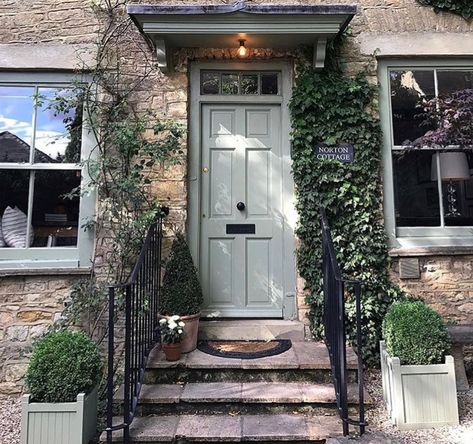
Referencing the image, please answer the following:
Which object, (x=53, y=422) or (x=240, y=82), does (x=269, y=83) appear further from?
(x=53, y=422)

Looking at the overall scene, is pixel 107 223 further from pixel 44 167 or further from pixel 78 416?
pixel 78 416

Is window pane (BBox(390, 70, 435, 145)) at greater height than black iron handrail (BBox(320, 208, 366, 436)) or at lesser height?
greater

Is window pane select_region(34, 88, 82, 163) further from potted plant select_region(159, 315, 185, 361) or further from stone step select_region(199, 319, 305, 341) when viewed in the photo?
stone step select_region(199, 319, 305, 341)

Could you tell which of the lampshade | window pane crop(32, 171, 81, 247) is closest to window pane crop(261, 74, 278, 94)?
the lampshade

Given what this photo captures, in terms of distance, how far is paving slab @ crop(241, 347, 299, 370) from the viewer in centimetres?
317

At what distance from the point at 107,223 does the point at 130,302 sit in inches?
57.7

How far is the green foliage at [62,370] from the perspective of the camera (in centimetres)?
268

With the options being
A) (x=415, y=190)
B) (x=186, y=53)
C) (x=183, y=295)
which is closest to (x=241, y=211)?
(x=183, y=295)

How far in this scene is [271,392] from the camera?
118 inches

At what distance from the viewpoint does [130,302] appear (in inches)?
108

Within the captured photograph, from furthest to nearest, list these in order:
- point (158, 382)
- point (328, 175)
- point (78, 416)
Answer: point (328, 175) → point (158, 382) → point (78, 416)

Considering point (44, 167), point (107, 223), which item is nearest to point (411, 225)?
point (107, 223)

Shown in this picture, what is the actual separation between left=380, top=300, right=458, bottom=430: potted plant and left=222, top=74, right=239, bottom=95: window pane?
2.81 meters

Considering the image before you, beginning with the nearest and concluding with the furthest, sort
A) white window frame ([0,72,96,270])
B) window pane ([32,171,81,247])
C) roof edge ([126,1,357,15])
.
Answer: roof edge ([126,1,357,15])
white window frame ([0,72,96,270])
window pane ([32,171,81,247])
